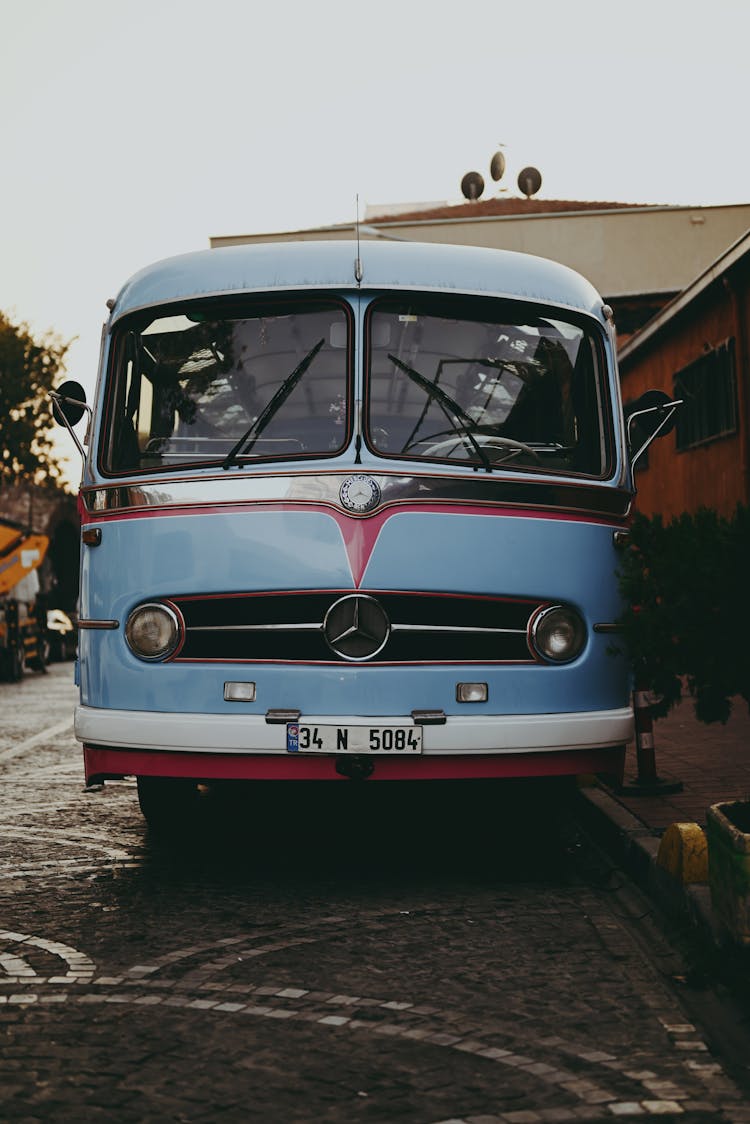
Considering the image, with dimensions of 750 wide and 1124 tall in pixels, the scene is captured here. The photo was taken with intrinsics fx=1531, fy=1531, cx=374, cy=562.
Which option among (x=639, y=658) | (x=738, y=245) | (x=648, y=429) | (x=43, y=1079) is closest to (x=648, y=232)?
(x=738, y=245)

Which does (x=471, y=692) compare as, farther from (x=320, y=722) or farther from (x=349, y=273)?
(x=349, y=273)

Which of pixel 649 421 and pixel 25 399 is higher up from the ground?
pixel 25 399

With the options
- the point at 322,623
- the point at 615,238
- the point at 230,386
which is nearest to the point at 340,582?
the point at 322,623

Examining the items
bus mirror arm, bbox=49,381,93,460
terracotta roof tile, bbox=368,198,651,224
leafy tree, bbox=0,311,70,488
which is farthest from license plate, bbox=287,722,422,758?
leafy tree, bbox=0,311,70,488

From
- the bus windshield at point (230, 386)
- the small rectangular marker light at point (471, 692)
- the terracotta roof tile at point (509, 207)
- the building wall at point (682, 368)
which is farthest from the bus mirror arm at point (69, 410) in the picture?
the terracotta roof tile at point (509, 207)

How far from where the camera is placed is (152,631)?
21.3 ft

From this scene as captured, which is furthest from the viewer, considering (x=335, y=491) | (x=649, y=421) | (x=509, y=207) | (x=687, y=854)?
(x=509, y=207)

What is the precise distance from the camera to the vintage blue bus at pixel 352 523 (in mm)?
6266

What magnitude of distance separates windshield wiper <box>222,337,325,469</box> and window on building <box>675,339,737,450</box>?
10.8m

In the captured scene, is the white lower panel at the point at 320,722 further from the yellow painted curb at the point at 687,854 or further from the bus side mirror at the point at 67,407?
the bus side mirror at the point at 67,407

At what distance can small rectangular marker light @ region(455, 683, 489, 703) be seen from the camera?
6312 millimetres

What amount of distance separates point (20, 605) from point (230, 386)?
720 inches

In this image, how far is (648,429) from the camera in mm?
7703

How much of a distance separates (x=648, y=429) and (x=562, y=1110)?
4464mm
